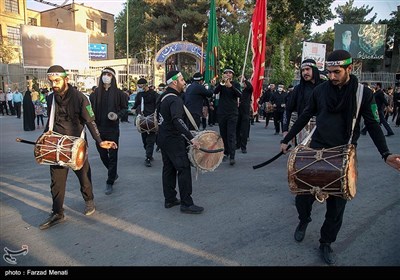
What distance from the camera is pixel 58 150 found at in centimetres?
407

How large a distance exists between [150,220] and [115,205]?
85cm

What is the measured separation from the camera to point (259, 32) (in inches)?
→ 355

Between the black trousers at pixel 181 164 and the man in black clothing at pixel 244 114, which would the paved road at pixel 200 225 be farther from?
the man in black clothing at pixel 244 114

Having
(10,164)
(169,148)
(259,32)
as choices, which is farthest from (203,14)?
(169,148)

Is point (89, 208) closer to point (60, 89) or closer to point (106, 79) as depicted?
point (60, 89)

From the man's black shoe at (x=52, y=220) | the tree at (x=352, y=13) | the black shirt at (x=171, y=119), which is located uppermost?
the tree at (x=352, y=13)

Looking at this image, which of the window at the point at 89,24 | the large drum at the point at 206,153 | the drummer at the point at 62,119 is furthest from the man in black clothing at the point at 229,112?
the window at the point at 89,24

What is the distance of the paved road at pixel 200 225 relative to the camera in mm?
3428

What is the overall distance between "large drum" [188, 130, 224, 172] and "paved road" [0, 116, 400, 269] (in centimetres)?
62

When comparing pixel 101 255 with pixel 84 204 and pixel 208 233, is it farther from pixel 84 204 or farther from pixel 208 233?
pixel 84 204

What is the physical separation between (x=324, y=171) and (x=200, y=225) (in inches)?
70.4

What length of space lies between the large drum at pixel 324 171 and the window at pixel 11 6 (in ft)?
127

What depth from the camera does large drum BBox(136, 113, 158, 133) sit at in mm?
7603

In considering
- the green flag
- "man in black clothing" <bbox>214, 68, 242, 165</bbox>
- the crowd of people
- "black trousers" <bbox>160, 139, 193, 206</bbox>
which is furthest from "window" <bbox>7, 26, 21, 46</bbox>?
"black trousers" <bbox>160, 139, 193, 206</bbox>
